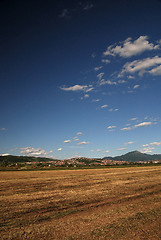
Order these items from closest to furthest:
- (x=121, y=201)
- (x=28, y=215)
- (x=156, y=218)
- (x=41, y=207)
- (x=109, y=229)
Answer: (x=109, y=229) < (x=156, y=218) < (x=28, y=215) < (x=41, y=207) < (x=121, y=201)

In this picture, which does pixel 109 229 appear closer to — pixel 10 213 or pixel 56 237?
pixel 56 237

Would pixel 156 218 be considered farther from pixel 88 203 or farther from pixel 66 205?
pixel 66 205

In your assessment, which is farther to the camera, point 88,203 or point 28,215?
point 88,203

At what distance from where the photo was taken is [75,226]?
7.67 m

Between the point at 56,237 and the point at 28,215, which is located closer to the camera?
the point at 56,237

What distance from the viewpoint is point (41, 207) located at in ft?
36.3

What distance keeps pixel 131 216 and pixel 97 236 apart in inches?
127

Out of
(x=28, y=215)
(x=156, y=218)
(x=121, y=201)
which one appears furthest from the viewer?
(x=121, y=201)

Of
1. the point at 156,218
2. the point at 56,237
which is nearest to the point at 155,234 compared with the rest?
the point at 156,218

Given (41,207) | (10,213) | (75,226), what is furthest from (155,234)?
(10,213)

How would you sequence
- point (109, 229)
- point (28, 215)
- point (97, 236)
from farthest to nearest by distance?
point (28, 215) → point (109, 229) → point (97, 236)

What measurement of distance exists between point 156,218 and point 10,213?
30.0 feet

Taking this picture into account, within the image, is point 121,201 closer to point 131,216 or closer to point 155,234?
point 131,216

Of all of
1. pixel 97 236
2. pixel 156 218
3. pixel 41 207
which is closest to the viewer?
pixel 97 236
